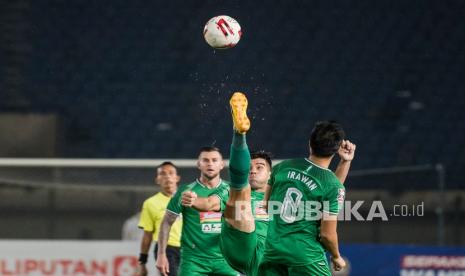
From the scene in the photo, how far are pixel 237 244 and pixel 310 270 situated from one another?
0.87 metres

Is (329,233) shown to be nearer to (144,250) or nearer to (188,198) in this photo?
(188,198)

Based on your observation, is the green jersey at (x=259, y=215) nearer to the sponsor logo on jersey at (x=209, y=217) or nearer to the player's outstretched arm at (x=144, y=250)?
the sponsor logo on jersey at (x=209, y=217)

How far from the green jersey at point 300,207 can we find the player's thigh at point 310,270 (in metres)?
0.03

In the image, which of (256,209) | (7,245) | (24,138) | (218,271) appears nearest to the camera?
(256,209)

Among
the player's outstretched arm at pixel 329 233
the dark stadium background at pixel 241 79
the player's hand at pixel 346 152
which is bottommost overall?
the player's outstretched arm at pixel 329 233

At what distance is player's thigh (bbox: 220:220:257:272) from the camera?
15.9ft

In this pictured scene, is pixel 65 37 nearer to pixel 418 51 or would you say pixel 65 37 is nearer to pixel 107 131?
pixel 107 131

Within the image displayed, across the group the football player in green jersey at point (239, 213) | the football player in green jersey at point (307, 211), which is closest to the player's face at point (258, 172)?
the football player in green jersey at point (239, 213)

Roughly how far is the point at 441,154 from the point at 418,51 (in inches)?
108

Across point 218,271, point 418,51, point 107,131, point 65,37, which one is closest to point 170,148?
point 107,131

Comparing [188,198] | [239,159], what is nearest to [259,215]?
[188,198]

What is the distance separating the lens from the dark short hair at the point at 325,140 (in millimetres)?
5590

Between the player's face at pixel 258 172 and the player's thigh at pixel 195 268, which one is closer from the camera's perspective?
the player's face at pixel 258 172

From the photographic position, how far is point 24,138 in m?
15.0
